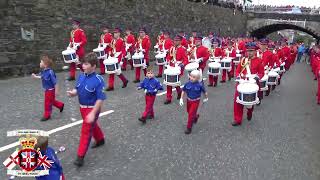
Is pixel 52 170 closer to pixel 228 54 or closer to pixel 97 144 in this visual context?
pixel 97 144

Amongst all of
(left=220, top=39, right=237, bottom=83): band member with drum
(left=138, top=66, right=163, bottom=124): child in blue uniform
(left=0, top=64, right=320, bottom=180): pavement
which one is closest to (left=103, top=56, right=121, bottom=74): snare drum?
(left=0, top=64, right=320, bottom=180): pavement

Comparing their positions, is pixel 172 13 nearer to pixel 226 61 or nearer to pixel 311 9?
pixel 226 61

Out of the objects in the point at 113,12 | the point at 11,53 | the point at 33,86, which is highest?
the point at 113,12

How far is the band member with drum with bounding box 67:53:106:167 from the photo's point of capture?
5.64 metres

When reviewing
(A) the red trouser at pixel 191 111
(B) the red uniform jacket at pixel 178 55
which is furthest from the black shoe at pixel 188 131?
(B) the red uniform jacket at pixel 178 55

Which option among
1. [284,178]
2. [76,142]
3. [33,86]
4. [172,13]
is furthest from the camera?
[172,13]

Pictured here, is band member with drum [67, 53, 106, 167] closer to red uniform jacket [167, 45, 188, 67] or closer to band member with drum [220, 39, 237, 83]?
red uniform jacket [167, 45, 188, 67]

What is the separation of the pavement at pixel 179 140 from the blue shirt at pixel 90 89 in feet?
3.09

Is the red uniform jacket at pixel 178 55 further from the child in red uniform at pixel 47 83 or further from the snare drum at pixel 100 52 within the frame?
the snare drum at pixel 100 52

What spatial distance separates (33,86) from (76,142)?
6001 millimetres

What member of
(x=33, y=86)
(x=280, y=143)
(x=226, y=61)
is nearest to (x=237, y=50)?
(x=226, y=61)

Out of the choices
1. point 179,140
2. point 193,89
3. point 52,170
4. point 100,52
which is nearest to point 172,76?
point 193,89

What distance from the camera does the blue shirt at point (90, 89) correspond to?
5770mm

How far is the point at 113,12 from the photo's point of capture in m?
19.1
